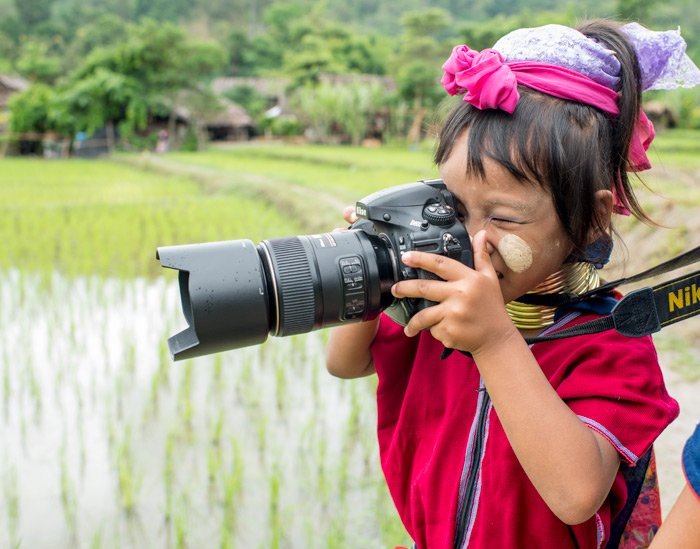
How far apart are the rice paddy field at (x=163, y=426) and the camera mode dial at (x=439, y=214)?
1143 millimetres

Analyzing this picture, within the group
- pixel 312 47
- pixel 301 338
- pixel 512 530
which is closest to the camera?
pixel 512 530

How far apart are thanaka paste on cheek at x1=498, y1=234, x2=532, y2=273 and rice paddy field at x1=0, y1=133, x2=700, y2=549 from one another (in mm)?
1101

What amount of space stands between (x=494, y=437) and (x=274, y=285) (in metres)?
0.32

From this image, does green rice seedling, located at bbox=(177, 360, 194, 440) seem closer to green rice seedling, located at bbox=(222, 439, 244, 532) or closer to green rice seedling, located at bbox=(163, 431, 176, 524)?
green rice seedling, located at bbox=(163, 431, 176, 524)

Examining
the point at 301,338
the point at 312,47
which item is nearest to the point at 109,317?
the point at 301,338

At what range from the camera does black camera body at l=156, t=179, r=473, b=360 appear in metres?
0.81

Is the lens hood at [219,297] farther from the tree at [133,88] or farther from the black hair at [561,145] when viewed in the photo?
the tree at [133,88]

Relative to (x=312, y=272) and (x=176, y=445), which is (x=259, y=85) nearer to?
(x=176, y=445)

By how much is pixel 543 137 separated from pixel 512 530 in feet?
1.49

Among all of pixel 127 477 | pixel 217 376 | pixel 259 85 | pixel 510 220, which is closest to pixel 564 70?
pixel 510 220

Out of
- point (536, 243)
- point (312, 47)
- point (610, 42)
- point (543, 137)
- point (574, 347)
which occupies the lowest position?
point (312, 47)

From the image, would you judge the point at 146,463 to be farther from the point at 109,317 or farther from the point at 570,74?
the point at 570,74

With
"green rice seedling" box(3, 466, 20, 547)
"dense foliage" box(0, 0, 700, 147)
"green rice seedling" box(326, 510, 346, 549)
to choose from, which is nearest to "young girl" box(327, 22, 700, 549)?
"green rice seedling" box(326, 510, 346, 549)

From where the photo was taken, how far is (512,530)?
32.2 inches
